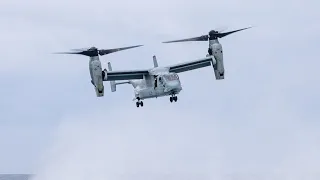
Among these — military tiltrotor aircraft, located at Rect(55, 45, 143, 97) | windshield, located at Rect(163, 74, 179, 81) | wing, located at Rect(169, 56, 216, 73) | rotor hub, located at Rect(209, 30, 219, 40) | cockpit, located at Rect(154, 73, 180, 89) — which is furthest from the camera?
wing, located at Rect(169, 56, 216, 73)

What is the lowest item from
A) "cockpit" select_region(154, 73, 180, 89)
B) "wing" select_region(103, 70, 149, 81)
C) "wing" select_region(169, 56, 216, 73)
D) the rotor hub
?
"cockpit" select_region(154, 73, 180, 89)

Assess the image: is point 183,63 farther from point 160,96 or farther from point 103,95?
point 103,95

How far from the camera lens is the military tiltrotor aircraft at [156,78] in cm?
8019

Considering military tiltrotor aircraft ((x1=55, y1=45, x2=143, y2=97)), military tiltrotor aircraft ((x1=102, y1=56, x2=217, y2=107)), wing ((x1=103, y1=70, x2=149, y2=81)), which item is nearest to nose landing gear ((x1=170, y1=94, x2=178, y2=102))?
military tiltrotor aircraft ((x1=102, y1=56, x2=217, y2=107))

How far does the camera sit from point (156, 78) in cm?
8250

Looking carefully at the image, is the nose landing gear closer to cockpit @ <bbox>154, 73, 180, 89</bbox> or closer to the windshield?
cockpit @ <bbox>154, 73, 180, 89</bbox>

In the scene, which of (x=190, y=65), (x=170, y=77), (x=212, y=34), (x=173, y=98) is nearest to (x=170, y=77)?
(x=170, y=77)

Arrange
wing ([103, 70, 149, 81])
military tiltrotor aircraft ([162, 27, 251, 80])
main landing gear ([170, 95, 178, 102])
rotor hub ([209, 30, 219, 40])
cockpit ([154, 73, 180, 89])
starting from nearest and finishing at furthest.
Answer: cockpit ([154, 73, 180, 89]) → main landing gear ([170, 95, 178, 102]) → military tiltrotor aircraft ([162, 27, 251, 80]) → wing ([103, 70, 149, 81]) → rotor hub ([209, 30, 219, 40])

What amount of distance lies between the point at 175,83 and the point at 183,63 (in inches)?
342

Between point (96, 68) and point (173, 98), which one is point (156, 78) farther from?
point (96, 68)

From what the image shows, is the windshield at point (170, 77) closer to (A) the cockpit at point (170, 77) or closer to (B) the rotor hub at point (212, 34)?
(A) the cockpit at point (170, 77)

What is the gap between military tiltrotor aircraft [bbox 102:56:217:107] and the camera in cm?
8019

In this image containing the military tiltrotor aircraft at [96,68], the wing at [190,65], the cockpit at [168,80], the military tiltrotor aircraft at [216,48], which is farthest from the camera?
the wing at [190,65]

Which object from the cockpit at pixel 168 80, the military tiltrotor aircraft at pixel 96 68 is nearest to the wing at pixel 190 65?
the cockpit at pixel 168 80
